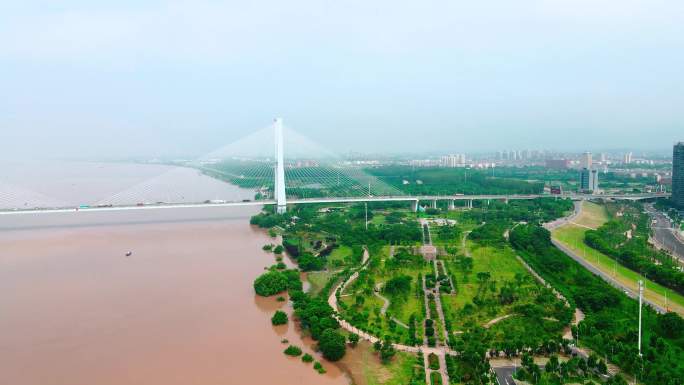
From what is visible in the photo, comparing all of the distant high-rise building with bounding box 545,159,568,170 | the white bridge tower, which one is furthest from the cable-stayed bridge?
the distant high-rise building with bounding box 545,159,568,170

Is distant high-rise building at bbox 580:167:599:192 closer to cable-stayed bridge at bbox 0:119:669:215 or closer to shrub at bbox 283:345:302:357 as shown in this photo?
cable-stayed bridge at bbox 0:119:669:215

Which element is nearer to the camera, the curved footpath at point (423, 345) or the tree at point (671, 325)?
the curved footpath at point (423, 345)

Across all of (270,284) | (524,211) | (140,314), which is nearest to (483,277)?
(270,284)

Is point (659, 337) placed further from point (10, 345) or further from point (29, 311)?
point (29, 311)

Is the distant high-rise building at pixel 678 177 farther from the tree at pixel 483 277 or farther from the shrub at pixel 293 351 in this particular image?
the shrub at pixel 293 351

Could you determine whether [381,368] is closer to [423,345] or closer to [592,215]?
[423,345]

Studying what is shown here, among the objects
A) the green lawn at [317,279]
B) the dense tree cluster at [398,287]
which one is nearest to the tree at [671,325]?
the dense tree cluster at [398,287]
